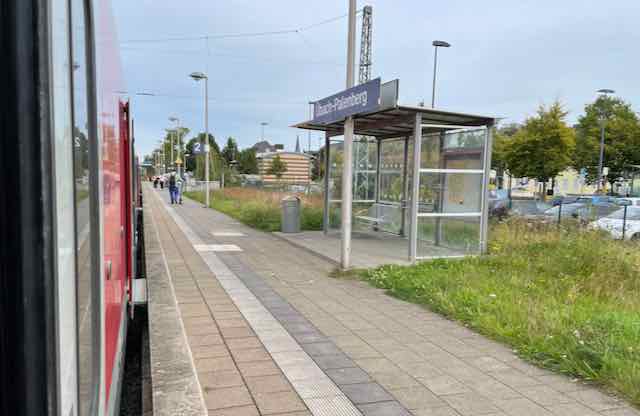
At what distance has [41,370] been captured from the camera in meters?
0.89

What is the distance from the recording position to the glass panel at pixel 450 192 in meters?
10.1

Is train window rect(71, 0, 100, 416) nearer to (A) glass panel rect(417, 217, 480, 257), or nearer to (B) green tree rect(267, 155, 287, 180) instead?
(A) glass panel rect(417, 217, 480, 257)

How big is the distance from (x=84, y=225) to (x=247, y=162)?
9936cm

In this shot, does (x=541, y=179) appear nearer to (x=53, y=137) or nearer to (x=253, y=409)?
(x=253, y=409)

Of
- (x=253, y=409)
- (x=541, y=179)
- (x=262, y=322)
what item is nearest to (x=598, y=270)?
(x=262, y=322)

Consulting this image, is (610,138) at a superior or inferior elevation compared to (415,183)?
superior

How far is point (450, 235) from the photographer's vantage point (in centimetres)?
1041

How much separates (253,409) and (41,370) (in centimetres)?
278

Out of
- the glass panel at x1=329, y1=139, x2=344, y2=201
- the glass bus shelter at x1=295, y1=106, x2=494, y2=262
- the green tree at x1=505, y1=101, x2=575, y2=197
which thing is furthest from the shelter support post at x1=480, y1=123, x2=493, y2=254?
the green tree at x1=505, y1=101, x2=575, y2=197

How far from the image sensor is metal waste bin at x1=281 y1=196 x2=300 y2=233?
1362 cm

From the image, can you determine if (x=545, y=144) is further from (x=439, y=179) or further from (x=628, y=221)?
(x=439, y=179)

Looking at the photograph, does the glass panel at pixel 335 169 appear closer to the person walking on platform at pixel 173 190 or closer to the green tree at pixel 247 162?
the person walking on platform at pixel 173 190

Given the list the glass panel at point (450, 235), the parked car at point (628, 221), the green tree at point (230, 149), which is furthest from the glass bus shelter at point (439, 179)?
the green tree at point (230, 149)

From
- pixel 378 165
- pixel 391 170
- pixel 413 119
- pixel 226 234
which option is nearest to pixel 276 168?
pixel 226 234
